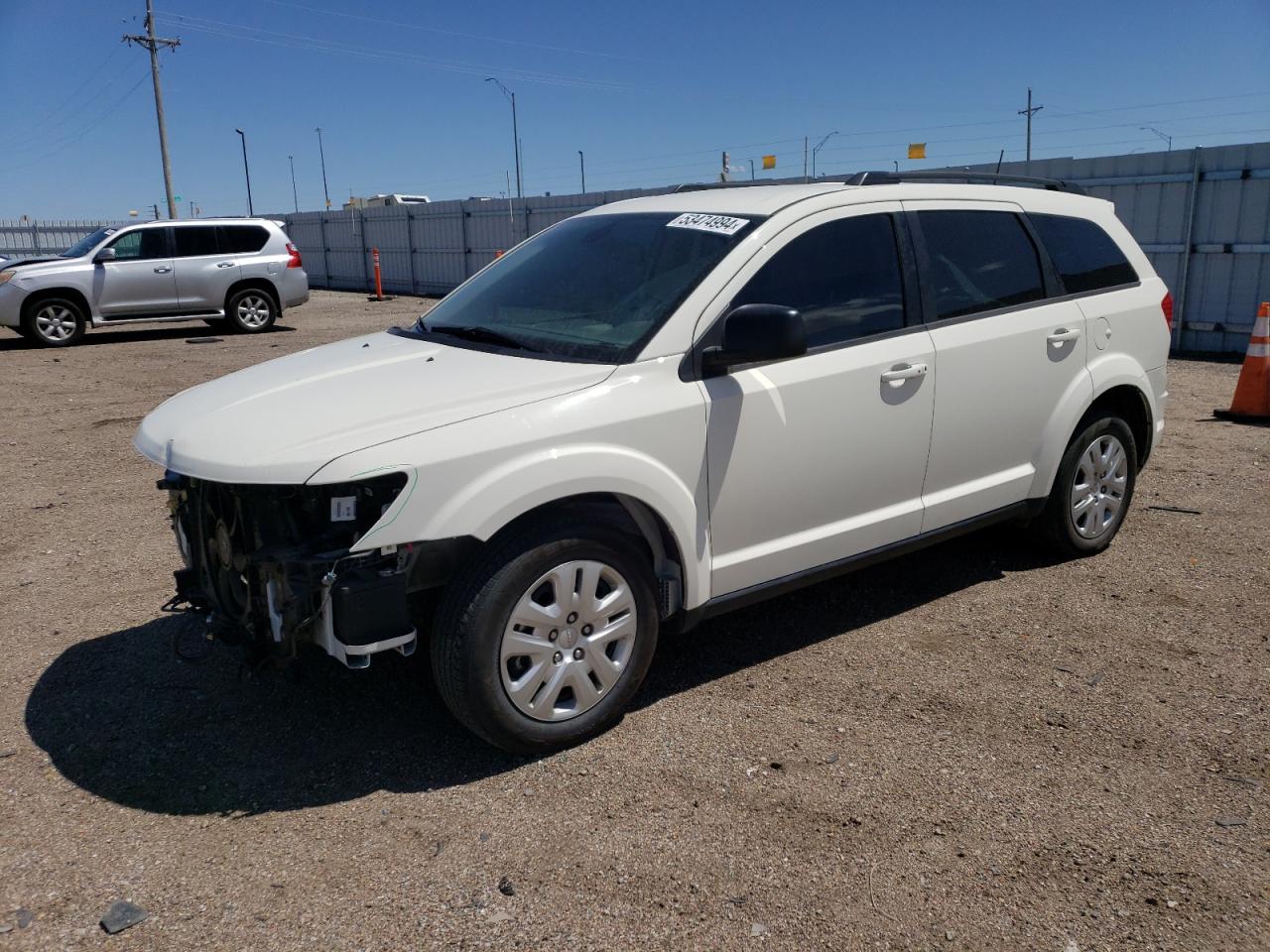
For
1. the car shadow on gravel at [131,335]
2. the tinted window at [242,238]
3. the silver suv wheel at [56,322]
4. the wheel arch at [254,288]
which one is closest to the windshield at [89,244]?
the silver suv wheel at [56,322]

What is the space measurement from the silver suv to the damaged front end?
14.3m

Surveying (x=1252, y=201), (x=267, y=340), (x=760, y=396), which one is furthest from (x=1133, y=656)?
(x=267, y=340)

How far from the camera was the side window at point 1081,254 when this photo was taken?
16.5ft

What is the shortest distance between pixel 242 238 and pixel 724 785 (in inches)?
623

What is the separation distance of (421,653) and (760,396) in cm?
179

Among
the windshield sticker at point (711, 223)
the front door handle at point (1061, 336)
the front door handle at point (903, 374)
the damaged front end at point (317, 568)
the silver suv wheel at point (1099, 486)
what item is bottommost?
the silver suv wheel at point (1099, 486)

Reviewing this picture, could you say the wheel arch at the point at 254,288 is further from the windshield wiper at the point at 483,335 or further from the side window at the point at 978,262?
the side window at the point at 978,262

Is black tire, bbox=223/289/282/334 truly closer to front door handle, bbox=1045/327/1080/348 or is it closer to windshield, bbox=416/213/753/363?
windshield, bbox=416/213/753/363

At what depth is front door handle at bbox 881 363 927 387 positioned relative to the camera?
4137mm

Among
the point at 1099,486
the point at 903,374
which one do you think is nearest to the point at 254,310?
the point at 1099,486

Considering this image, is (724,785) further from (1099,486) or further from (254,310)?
(254,310)

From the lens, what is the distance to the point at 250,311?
56.3 ft

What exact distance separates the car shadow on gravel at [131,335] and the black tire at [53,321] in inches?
6.2

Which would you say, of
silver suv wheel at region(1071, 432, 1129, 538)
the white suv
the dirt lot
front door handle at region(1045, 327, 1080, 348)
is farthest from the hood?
silver suv wheel at region(1071, 432, 1129, 538)
